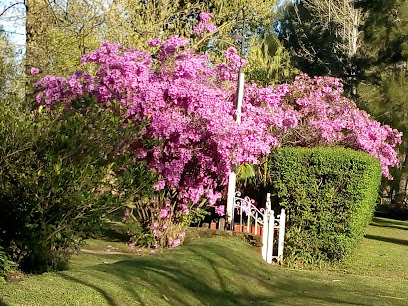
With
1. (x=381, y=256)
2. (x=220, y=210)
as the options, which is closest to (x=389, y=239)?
(x=381, y=256)

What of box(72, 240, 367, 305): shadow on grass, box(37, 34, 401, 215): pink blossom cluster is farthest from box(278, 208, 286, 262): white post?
box(37, 34, 401, 215): pink blossom cluster

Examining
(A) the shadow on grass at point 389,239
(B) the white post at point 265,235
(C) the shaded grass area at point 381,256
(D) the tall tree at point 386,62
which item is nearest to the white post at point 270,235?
(B) the white post at point 265,235

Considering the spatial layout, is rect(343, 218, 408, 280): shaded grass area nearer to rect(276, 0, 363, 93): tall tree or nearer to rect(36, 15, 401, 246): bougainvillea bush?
rect(36, 15, 401, 246): bougainvillea bush

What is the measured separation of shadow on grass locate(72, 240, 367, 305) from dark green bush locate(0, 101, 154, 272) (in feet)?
2.15

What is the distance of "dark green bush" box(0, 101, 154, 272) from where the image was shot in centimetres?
777

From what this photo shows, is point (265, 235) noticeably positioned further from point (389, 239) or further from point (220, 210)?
point (389, 239)

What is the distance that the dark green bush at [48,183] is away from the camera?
7770mm

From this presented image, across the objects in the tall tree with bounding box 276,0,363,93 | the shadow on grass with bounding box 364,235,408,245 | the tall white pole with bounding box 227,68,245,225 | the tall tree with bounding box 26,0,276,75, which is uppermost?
the tall tree with bounding box 276,0,363,93

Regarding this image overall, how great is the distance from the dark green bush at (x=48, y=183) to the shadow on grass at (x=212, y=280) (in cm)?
66

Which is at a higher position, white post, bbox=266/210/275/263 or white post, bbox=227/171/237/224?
white post, bbox=227/171/237/224

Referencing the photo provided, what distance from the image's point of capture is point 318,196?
13.6 m

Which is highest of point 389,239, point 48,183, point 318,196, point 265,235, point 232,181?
point 232,181

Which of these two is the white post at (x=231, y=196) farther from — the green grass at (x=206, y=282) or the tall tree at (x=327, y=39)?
the tall tree at (x=327, y=39)

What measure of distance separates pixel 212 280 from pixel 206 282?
24cm
